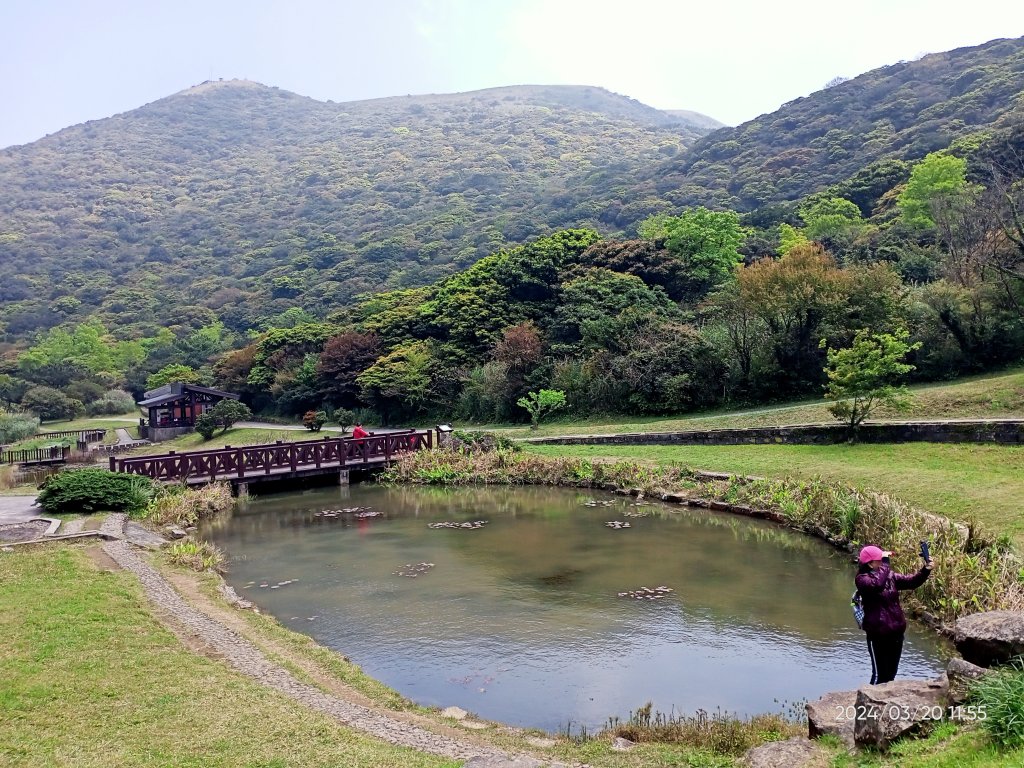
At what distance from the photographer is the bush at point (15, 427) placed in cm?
4050

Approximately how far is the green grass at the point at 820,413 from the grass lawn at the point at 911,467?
227 centimetres

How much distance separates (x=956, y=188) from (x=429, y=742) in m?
44.6

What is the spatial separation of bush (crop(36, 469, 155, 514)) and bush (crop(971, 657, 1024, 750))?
781 inches

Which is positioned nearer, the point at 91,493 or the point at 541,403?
the point at 91,493

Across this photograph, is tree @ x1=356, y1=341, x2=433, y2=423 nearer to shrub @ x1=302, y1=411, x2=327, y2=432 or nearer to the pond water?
shrub @ x1=302, y1=411, x2=327, y2=432

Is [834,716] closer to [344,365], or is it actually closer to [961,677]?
[961,677]

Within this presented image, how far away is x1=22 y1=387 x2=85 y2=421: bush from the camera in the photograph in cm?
5072

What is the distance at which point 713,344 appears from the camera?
32062 millimetres

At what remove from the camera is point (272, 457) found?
26875mm

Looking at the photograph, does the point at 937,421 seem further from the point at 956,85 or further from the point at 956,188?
the point at 956,85

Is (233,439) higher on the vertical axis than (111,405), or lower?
lower

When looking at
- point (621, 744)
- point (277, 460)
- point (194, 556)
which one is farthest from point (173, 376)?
point (621, 744)

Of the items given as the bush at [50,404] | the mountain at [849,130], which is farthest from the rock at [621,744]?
the mountain at [849,130]

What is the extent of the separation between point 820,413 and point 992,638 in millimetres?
20415
